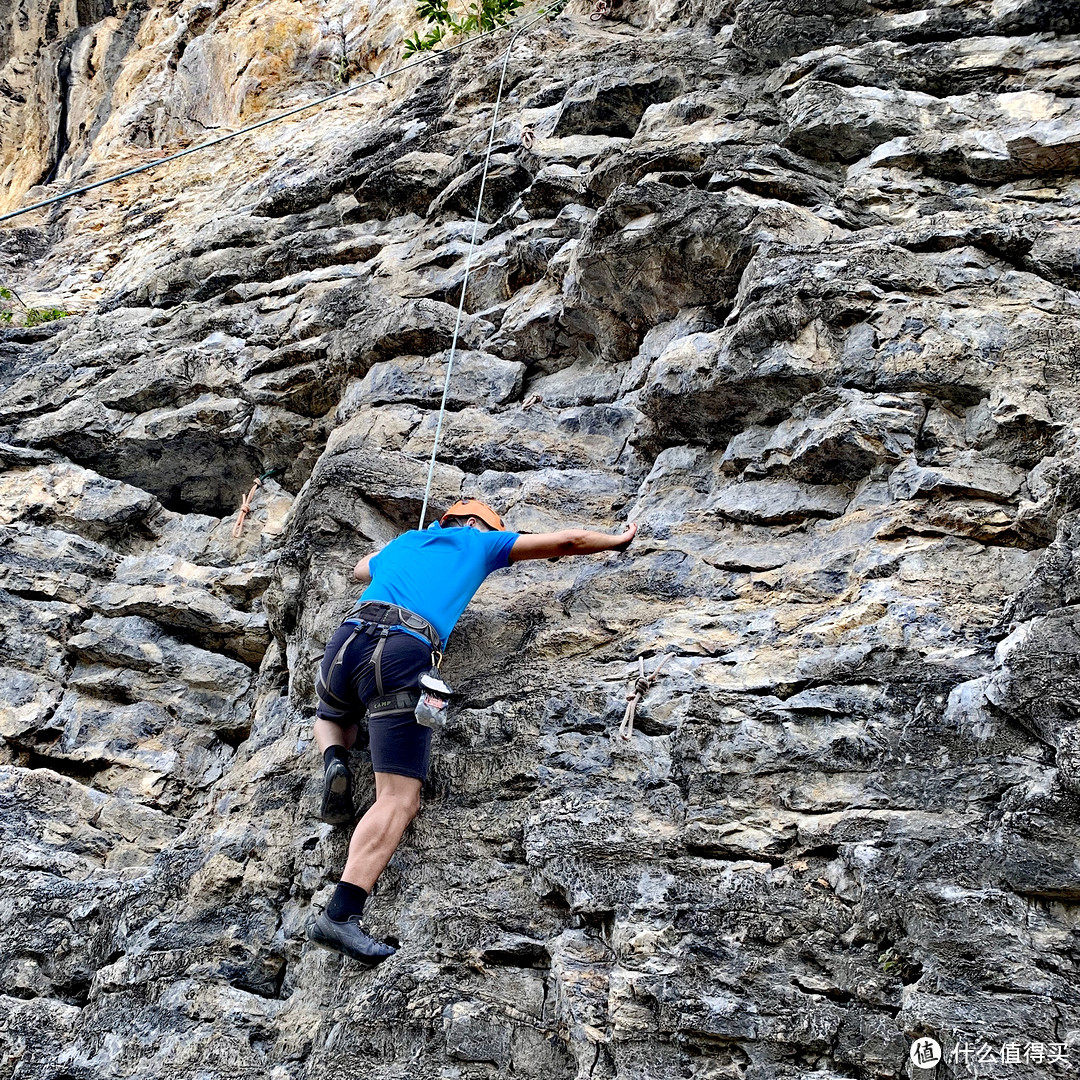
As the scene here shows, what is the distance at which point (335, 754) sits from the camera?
15.5 ft

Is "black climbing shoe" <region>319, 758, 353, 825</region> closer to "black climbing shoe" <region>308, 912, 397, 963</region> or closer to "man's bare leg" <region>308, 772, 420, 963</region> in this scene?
"man's bare leg" <region>308, 772, 420, 963</region>

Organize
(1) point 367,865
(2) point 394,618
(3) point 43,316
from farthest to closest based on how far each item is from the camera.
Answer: (3) point 43,316 < (2) point 394,618 < (1) point 367,865

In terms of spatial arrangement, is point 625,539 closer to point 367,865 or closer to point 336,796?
point 336,796

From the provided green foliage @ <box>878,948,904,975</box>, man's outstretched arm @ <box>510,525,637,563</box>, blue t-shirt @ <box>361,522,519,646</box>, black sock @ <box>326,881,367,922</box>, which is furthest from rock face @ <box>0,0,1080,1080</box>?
blue t-shirt @ <box>361,522,519,646</box>

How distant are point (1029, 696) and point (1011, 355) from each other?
2.12m

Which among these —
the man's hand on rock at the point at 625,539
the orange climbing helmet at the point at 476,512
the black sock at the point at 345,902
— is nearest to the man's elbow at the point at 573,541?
the man's hand on rock at the point at 625,539

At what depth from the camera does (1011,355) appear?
498cm

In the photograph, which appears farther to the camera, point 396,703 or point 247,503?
point 247,503

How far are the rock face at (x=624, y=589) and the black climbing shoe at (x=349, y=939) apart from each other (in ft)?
0.31

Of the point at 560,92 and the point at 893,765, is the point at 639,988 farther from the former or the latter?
the point at 560,92

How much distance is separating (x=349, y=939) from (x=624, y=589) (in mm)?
2045

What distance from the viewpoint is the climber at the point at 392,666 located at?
4.21 meters

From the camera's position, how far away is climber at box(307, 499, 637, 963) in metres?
4.21

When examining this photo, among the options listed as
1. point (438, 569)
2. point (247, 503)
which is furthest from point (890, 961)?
point (247, 503)
